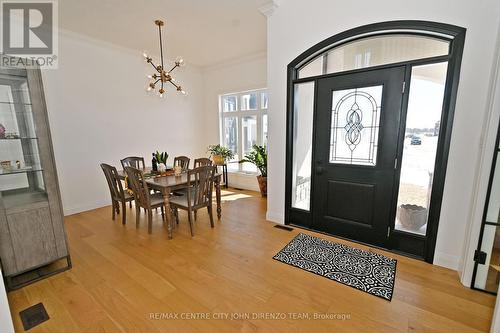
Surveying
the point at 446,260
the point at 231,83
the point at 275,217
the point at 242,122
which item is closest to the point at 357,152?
the point at 446,260

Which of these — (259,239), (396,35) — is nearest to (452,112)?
(396,35)

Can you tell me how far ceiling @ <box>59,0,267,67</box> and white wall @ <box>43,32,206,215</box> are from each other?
366 millimetres

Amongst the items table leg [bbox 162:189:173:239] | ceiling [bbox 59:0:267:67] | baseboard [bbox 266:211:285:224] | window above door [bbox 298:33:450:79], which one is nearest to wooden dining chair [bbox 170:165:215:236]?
table leg [bbox 162:189:173:239]

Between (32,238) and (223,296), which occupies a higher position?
(32,238)

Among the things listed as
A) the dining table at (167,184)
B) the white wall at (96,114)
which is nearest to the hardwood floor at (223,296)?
the dining table at (167,184)

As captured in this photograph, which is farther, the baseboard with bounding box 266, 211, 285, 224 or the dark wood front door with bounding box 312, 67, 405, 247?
the baseboard with bounding box 266, 211, 285, 224

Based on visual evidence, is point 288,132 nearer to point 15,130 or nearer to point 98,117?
point 15,130

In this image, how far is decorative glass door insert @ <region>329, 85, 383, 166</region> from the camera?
254cm

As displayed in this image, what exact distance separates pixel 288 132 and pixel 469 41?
195 centimetres

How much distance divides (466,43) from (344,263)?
240 centimetres

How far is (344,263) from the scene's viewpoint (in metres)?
2.34

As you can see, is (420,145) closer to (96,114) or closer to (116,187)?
(116,187)

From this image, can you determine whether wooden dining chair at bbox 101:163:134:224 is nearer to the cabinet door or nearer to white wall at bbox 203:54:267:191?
the cabinet door

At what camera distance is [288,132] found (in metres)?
3.11
